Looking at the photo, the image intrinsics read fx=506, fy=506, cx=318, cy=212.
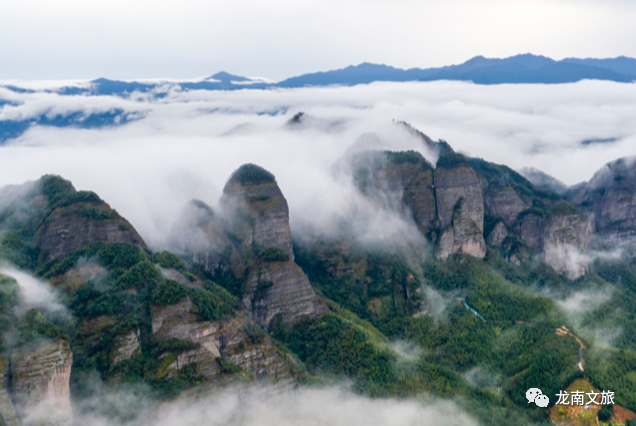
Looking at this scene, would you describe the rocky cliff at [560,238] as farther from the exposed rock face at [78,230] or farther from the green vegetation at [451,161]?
the exposed rock face at [78,230]

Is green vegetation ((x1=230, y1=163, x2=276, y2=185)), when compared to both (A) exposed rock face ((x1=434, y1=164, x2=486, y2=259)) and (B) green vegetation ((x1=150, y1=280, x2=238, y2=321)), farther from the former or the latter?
(A) exposed rock face ((x1=434, y1=164, x2=486, y2=259))

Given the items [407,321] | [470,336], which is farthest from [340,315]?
[470,336]

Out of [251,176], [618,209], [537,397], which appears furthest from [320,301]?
[618,209]

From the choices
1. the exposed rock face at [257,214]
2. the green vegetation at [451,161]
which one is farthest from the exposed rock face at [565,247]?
the exposed rock face at [257,214]

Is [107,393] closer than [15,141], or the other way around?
[107,393]

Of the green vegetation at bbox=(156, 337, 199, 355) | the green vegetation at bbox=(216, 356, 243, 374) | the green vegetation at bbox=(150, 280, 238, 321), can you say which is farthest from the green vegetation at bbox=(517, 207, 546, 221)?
the green vegetation at bbox=(156, 337, 199, 355)

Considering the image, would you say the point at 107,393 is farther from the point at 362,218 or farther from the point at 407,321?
the point at 362,218

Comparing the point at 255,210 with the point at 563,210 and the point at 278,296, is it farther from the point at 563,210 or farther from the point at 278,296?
the point at 563,210

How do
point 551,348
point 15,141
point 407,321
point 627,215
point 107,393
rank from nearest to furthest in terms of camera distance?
point 107,393 → point 551,348 → point 407,321 → point 627,215 → point 15,141

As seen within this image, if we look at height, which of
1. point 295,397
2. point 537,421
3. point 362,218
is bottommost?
point 537,421
